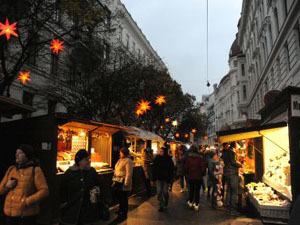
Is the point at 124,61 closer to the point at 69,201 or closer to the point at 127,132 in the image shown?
the point at 127,132

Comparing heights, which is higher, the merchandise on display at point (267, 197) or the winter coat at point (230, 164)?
the winter coat at point (230, 164)

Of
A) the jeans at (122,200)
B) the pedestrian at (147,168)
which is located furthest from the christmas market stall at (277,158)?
the pedestrian at (147,168)

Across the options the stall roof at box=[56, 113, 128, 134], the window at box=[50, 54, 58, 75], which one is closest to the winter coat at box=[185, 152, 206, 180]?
the stall roof at box=[56, 113, 128, 134]

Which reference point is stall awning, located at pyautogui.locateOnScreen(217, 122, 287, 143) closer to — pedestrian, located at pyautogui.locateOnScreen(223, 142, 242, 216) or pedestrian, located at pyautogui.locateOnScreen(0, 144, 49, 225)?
pedestrian, located at pyautogui.locateOnScreen(223, 142, 242, 216)

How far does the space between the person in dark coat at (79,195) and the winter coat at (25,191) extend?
334mm

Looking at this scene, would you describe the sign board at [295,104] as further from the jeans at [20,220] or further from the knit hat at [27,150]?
the jeans at [20,220]

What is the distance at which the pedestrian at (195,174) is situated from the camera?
9.06 meters

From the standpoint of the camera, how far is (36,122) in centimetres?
768

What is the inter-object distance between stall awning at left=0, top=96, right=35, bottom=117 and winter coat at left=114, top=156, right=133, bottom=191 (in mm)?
2662

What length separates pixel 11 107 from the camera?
6543mm

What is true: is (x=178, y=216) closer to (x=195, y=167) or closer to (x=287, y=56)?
(x=195, y=167)

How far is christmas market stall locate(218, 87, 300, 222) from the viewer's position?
644cm

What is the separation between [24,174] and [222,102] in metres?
73.0

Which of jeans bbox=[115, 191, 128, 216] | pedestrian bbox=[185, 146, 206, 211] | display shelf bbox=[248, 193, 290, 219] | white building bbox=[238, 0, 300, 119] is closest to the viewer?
display shelf bbox=[248, 193, 290, 219]
